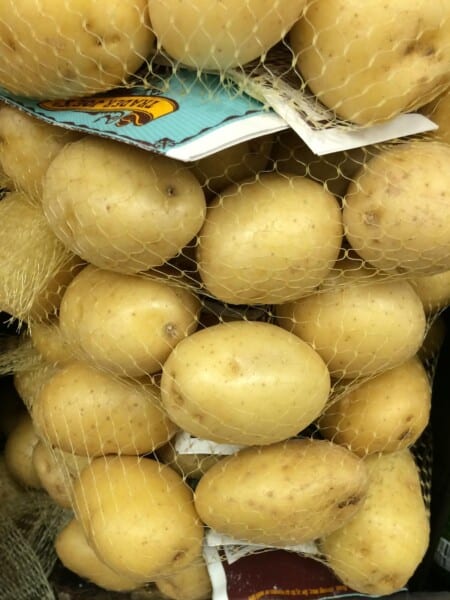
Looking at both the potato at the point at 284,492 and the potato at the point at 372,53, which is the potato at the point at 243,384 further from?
the potato at the point at 372,53

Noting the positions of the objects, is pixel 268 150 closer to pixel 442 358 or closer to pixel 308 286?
pixel 308 286

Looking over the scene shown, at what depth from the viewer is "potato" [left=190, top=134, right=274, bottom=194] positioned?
700 mm

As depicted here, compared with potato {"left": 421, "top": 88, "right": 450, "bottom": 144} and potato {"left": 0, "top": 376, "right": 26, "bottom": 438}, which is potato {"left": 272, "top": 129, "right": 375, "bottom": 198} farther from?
potato {"left": 0, "top": 376, "right": 26, "bottom": 438}

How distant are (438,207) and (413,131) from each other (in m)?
0.10

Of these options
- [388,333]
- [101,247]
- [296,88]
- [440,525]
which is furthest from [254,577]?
[296,88]

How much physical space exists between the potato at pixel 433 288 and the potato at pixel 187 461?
32cm

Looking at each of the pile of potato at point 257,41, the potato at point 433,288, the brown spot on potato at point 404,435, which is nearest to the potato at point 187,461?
the brown spot on potato at point 404,435

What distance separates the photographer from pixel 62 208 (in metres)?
0.67

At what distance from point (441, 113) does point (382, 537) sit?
0.51m

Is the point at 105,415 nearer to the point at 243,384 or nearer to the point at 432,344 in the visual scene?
the point at 243,384

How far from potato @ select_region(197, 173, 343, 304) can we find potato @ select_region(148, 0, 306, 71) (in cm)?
13

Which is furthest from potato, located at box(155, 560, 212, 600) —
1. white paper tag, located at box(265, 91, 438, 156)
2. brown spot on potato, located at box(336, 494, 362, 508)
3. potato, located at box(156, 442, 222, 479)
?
white paper tag, located at box(265, 91, 438, 156)

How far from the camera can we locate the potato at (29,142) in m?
0.76

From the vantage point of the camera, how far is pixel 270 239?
0.65 metres
